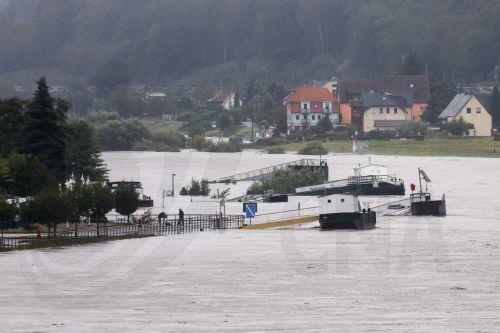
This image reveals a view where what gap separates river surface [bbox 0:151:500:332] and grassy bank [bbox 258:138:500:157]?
76966mm

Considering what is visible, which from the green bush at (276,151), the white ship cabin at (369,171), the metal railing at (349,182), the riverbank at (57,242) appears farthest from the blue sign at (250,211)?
the green bush at (276,151)

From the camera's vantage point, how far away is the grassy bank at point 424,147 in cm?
16675

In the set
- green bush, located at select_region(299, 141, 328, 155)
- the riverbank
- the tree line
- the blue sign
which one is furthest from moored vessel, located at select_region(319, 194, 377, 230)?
green bush, located at select_region(299, 141, 328, 155)

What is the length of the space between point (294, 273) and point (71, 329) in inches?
606

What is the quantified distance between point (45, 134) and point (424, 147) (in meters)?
84.2

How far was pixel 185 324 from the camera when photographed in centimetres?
4797

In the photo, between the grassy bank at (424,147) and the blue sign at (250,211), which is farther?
the grassy bank at (424,147)

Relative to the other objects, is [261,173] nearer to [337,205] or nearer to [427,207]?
[427,207]

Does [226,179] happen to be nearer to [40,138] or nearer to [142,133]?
[40,138]

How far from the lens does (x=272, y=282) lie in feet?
190

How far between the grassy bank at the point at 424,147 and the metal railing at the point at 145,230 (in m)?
80.6

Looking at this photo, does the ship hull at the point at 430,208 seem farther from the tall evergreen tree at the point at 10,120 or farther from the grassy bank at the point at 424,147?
the grassy bank at the point at 424,147

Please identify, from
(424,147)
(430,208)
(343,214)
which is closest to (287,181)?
(430,208)

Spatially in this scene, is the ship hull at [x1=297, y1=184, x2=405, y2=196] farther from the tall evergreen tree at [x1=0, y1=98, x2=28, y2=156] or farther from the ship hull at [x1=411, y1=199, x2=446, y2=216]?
the tall evergreen tree at [x1=0, y1=98, x2=28, y2=156]
